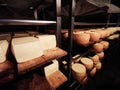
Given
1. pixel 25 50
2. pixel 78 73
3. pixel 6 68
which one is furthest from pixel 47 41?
pixel 78 73

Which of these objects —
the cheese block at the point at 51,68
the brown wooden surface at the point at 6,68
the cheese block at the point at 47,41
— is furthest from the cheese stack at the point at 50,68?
the brown wooden surface at the point at 6,68

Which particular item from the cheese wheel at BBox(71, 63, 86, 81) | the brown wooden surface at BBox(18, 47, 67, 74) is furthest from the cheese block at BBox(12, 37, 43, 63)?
the cheese wheel at BBox(71, 63, 86, 81)

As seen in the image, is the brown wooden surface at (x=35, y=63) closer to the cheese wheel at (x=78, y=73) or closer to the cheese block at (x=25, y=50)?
the cheese block at (x=25, y=50)

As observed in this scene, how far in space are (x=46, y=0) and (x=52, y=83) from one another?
3.63 ft

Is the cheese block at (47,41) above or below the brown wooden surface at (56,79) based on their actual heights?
above

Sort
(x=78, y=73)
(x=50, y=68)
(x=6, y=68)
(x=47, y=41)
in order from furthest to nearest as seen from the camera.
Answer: (x=78, y=73), (x=50, y=68), (x=47, y=41), (x=6, y=68)

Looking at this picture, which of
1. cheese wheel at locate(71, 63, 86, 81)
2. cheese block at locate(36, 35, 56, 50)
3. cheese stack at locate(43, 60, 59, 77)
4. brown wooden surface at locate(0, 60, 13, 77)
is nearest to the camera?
brown wooden surface at locate(0, 60, 13, 77)

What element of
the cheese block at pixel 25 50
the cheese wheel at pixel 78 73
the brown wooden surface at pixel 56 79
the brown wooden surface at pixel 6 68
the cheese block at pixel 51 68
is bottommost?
the cheese wheel at pixel 78 73

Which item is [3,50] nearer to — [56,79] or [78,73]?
[56,79]

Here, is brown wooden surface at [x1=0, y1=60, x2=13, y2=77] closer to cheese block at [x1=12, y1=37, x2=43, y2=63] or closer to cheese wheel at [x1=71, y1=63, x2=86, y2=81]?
cheese block at [x1=12, y1=37, x2=43, y2=63]

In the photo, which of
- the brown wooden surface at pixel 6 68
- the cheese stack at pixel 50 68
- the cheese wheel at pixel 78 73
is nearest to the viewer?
the brown wooden surface at pixel 6 68

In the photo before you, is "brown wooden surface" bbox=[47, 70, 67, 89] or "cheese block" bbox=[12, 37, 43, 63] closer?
"cheese block" bbox=[12, 37, 43, 63]

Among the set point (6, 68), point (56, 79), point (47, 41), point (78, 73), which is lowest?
point (78, 73)

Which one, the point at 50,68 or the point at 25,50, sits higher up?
the point at 25,50
